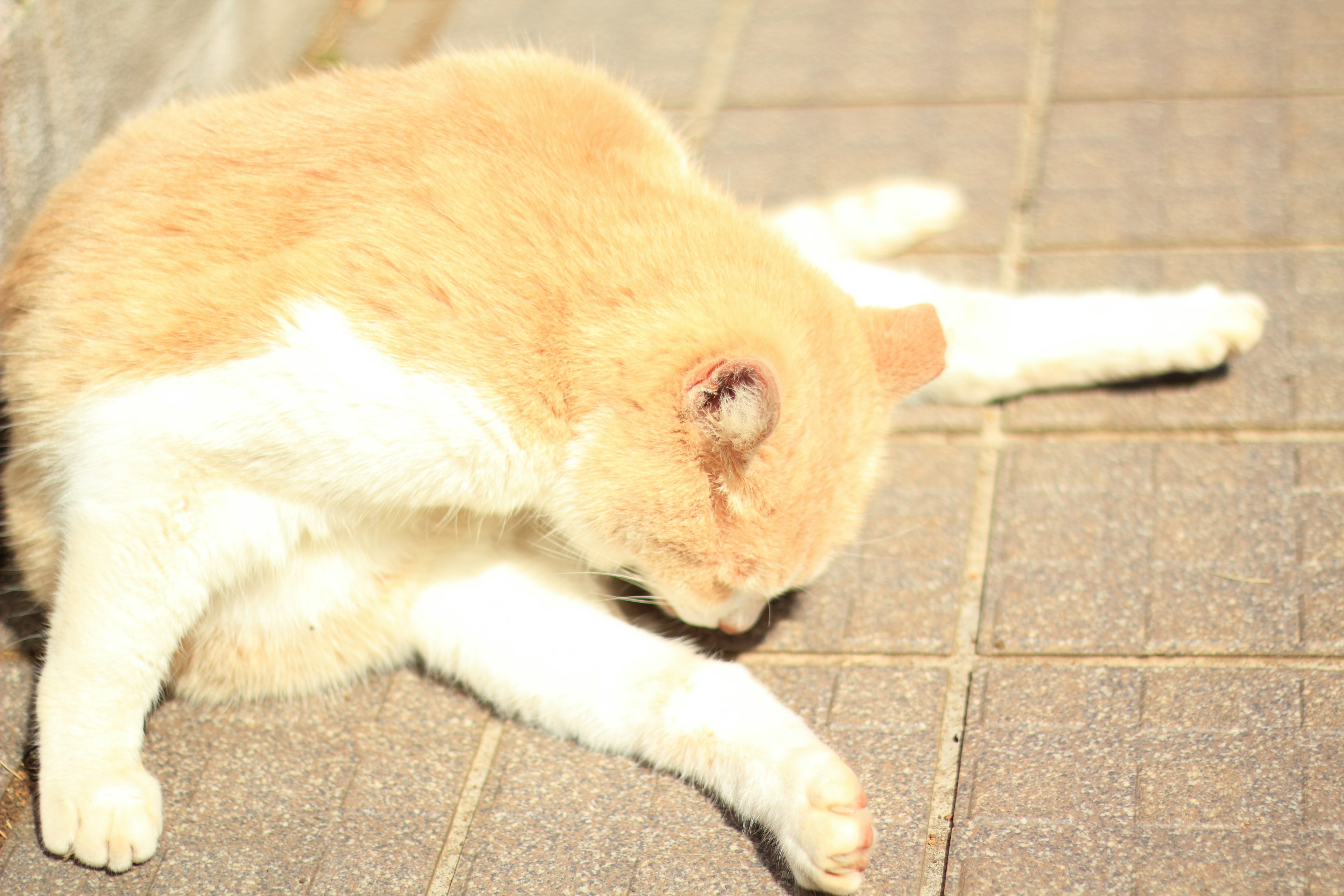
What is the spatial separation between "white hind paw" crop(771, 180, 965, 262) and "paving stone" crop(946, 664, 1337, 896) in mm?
1468

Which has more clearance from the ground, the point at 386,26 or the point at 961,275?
the point at 386,26

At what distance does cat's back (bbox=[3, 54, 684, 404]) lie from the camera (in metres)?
2.24

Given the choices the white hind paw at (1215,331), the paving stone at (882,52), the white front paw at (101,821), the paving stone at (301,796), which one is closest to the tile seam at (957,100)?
the paving stone at (882,52)

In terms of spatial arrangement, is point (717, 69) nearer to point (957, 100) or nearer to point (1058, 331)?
point (957, 100)

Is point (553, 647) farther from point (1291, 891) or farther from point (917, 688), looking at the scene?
point (1291, 891)

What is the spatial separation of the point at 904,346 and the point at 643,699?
0.89 m

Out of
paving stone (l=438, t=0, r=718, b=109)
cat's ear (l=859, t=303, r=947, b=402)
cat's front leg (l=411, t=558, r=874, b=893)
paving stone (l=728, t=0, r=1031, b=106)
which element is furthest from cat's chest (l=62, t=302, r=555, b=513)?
paving stone (l=728, t=0, r=1031, b=106)

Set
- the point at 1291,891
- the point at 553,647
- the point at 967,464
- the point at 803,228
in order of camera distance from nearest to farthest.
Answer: the point at 1291,891
the point at 553,647
the point at 967,464
the point at 803,228

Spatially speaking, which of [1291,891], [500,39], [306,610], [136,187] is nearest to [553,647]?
[306,610]

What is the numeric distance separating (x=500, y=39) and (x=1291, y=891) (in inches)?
148

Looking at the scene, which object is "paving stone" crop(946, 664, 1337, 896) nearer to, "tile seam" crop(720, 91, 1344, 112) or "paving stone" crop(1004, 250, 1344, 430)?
"paving stone" crop(1004, 250, 1344, 430)

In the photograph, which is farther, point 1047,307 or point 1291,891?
point 1047,307

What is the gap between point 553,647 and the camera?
8.49 feet

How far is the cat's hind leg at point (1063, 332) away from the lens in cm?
305
